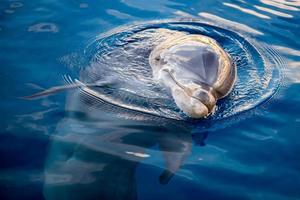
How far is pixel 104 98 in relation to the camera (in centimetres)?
522

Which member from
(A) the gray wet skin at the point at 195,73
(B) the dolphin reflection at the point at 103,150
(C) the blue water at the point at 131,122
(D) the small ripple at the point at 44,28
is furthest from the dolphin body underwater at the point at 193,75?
(D) the small ripple at the point at 44,28

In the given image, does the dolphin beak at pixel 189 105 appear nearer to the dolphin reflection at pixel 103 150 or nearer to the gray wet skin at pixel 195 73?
the gray wet skin at pixel 195 73

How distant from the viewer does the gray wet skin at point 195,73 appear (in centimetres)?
469

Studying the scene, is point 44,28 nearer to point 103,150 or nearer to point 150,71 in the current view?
point 150,71

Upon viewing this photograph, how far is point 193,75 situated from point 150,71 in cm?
87

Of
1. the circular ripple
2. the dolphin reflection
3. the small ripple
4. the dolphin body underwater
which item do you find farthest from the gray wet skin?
the small ripple

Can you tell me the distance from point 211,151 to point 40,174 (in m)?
1.71

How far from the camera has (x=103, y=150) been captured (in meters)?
4.64

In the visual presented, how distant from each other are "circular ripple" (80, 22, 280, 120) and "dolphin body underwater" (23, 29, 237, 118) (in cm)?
10

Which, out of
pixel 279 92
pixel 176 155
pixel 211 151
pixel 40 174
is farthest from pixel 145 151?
pixel 279 92

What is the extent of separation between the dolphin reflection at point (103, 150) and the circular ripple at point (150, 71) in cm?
20

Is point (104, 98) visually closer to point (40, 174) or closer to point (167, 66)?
point (167, 66)

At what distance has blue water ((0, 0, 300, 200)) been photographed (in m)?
4.29

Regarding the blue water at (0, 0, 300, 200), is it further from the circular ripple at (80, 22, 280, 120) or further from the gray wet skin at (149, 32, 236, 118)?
the gray wet skin at (149, 32, 236, 118)
